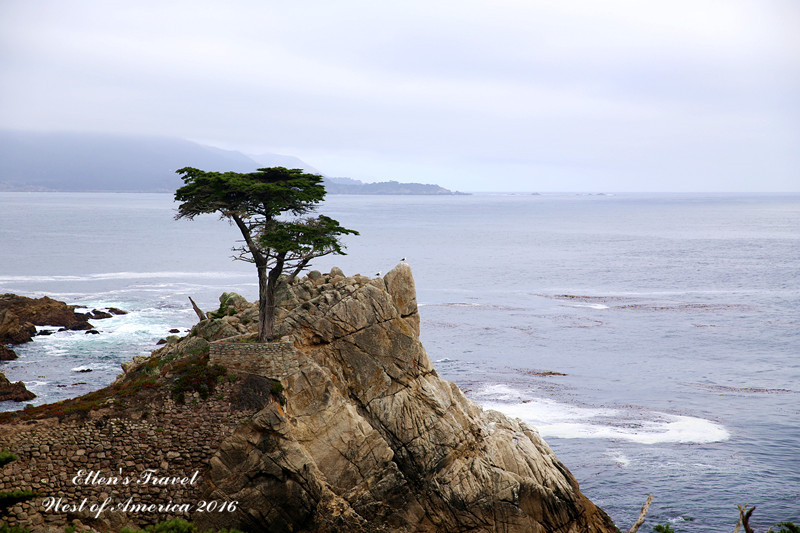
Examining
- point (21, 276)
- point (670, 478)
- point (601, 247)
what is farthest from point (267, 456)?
point (601, 247)

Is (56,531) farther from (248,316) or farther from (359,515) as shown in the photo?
(248,316)

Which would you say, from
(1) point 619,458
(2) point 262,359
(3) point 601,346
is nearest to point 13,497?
(2) point 262,359

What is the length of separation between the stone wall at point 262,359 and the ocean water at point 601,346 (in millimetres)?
17138

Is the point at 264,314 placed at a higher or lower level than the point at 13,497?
higher

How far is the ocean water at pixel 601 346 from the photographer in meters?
38.8

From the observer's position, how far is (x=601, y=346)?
66.2 m

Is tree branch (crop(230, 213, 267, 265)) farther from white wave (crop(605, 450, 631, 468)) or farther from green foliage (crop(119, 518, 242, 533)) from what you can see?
white wave (crop(605, 450, 631, 468))

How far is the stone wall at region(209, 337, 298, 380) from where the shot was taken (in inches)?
1083

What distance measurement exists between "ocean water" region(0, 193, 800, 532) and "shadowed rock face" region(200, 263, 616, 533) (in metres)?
7.58

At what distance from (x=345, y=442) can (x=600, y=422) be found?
24.8m

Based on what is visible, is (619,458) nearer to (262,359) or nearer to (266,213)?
(262,359)

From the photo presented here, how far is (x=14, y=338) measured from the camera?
2427 inches

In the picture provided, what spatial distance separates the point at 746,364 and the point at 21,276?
92.8m

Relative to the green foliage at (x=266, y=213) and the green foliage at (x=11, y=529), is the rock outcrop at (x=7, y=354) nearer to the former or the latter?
the green foliage at (x=266, y=213)
